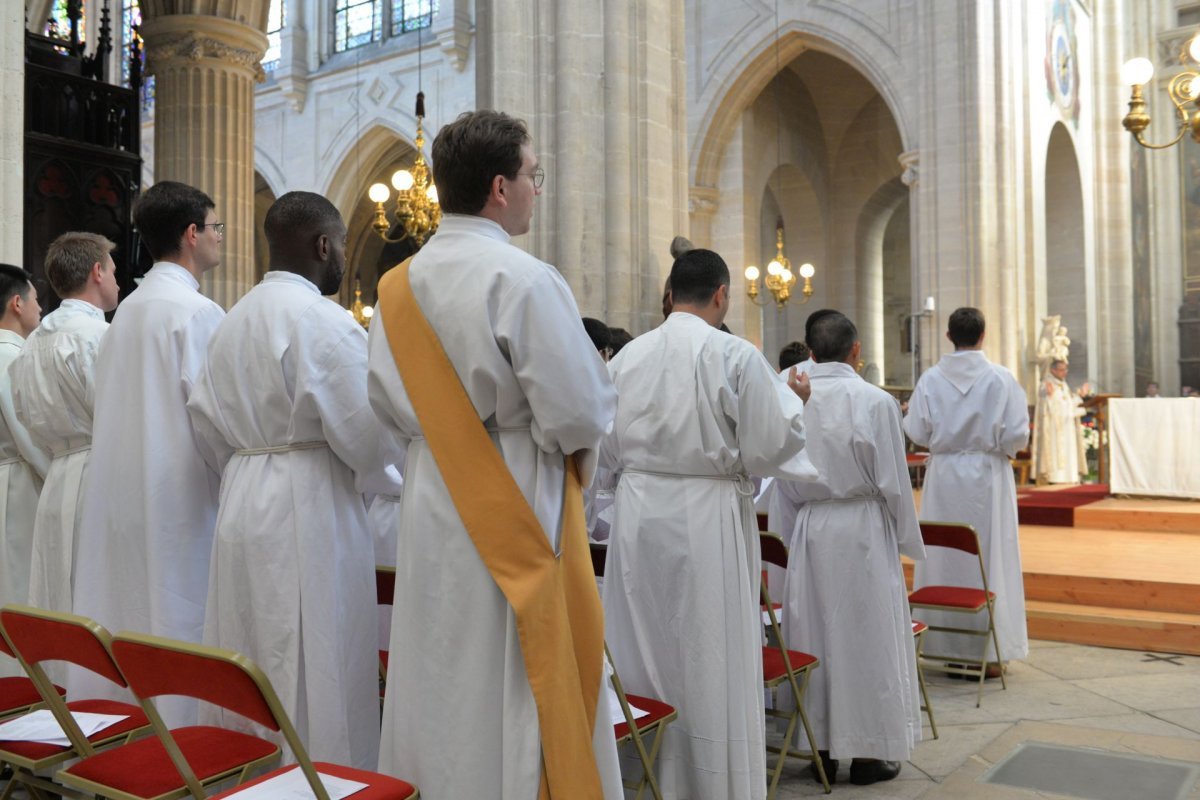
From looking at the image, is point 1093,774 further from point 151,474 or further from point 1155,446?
point 1155,446

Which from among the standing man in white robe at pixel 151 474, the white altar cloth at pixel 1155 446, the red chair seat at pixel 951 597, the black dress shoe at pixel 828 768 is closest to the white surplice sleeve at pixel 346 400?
the standing man in white robe at pixel 151 474

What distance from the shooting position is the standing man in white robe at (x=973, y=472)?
580 centimetres

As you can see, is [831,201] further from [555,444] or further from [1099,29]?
[555,444]

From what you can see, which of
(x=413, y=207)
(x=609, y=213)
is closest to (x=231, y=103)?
(x=413, y=207)

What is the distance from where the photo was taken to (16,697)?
3.09 m

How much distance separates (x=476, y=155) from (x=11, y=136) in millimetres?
3269

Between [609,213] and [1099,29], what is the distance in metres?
19.3

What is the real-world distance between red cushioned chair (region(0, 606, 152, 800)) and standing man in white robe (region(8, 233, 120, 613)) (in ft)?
4.00

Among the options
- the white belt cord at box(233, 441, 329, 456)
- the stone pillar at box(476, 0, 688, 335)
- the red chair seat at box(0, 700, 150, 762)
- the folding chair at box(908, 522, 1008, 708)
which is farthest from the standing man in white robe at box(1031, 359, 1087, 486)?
the red chair seat at box(0, 700, 150, 762)

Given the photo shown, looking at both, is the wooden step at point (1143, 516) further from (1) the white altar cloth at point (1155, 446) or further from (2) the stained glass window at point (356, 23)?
(2) the stained glass window at point (356, 23)

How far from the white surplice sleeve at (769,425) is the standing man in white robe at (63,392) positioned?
7.54 ft

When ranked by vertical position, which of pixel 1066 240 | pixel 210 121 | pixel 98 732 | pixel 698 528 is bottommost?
pixel 98 732

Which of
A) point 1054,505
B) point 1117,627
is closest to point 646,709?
point 1117,627

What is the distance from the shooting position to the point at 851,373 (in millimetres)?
4266
